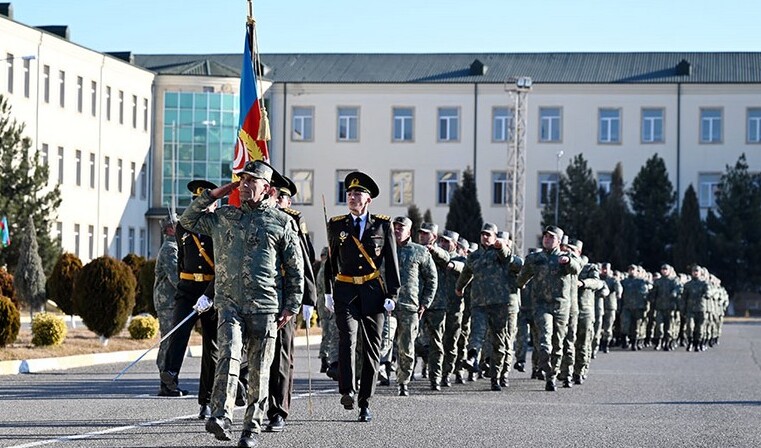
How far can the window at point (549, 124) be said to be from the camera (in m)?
79.4

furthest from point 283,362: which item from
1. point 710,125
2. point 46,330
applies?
point 710,125

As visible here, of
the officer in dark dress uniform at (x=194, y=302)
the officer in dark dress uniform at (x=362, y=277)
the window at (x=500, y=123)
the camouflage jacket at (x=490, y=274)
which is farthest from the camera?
the window at (x=500, y=123)

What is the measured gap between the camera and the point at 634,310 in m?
36.2

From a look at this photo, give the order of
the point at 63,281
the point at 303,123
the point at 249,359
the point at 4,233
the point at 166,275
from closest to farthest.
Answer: the point at 249,359 → the point at 166,275 → the point at 63,281 → the point at 4,233 → the point at 303,123

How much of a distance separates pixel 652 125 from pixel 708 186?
411cm

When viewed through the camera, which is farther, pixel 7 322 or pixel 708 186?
pixel 708 186

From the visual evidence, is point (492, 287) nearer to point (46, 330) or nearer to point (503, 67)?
point (46, 330)

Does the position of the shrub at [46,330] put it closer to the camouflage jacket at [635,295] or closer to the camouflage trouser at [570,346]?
the camouflage trouser at [570,346]

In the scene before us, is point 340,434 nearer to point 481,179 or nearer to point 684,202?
point 684,202

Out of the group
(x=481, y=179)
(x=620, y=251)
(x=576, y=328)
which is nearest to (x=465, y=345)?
(x=576, y=328)

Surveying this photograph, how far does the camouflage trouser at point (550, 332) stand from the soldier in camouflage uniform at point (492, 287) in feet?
1.65

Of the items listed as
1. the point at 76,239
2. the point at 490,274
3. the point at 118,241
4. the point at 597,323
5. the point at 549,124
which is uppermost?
the point at 549,124

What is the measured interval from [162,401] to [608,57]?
67.4 m

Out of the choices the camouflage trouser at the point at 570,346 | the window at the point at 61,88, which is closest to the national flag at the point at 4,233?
the window at the point at 61,88
